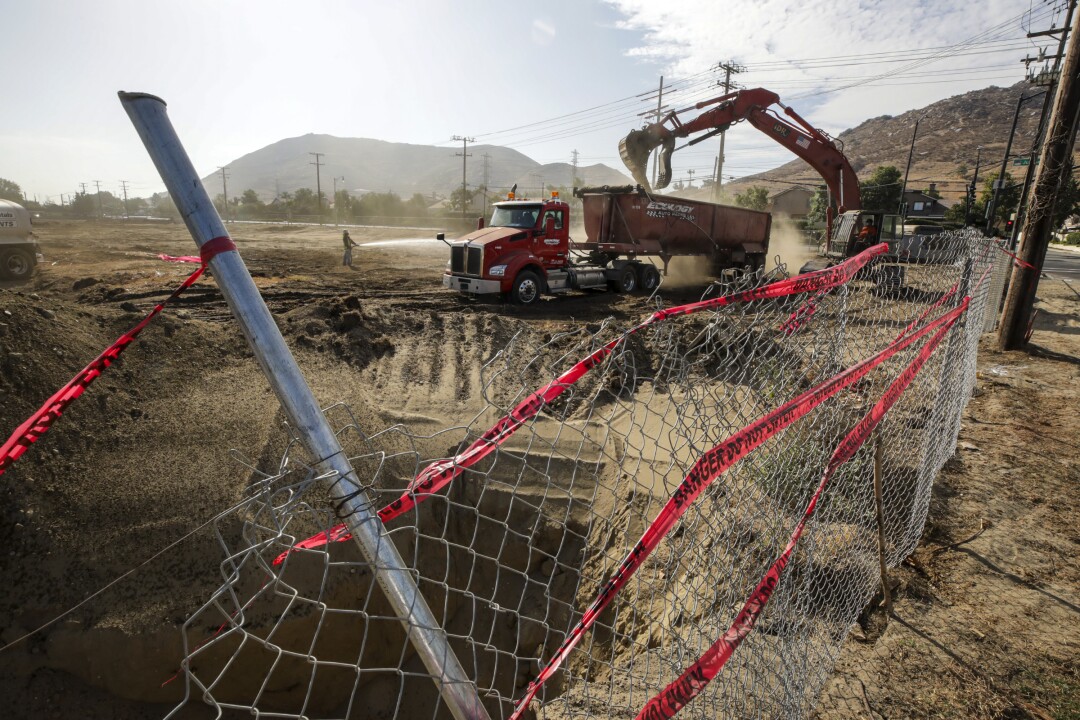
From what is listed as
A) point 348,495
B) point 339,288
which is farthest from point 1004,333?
point 339,288

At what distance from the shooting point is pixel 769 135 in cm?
1590

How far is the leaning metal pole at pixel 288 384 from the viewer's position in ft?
4.38

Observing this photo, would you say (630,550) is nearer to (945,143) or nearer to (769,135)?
(769,135)

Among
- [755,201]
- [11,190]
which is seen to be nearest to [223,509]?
[755,201]

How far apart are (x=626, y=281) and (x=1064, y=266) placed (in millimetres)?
26123

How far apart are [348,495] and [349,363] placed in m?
6.72

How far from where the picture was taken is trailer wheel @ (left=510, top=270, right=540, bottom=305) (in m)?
12.7

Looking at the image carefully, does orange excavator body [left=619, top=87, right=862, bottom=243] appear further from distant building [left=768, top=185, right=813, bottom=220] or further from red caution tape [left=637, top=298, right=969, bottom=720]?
distant building [left=768, top=185, right=813, bottom=220]

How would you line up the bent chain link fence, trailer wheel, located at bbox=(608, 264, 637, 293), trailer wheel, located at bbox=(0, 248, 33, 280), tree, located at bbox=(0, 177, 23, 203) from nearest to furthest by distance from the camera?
the bent chain link fence < trailer wheel, located at bbox=(608, 264, 637, 293) < trailer wheel, located at bbox=(0, 248, 33, 280) < tree, located at bbox=(0, 177, 23, 203)

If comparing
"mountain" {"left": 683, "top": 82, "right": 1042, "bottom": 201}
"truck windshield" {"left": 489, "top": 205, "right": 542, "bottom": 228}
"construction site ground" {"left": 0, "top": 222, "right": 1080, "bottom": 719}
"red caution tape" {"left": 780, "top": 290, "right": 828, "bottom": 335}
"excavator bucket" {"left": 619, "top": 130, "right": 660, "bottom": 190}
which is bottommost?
"construction site ground" {"left": 0, "top": 222, "right": 1080, "bottom": 719}

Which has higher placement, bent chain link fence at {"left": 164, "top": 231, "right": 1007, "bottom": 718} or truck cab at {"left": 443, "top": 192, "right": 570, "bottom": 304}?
truck cab at {"left": 443, "top": 192, "right": 570, "bottom": 304}

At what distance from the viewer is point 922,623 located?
336cm

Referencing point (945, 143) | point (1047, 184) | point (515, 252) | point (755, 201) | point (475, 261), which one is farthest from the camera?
point (945, 143)

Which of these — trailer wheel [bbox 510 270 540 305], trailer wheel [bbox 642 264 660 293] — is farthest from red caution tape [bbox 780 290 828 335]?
trailer wheel [bbox 642 264 660 293]
